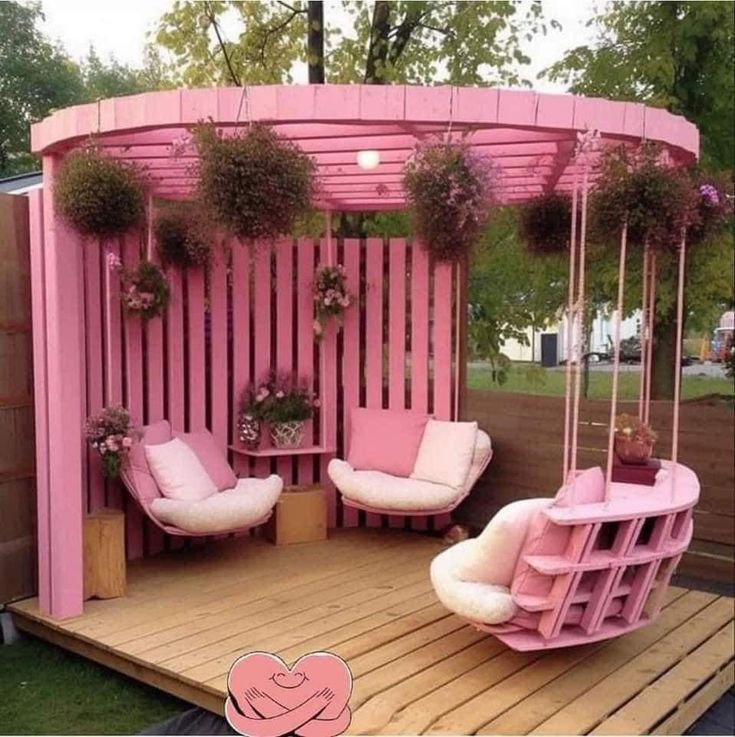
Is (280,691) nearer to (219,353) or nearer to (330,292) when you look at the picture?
(219,353)

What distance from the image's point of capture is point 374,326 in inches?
203

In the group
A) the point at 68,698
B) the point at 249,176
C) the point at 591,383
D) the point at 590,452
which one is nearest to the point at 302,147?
the point at 249,176

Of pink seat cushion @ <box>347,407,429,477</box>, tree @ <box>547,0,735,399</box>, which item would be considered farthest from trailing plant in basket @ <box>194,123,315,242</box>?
tree @ <box>547,0,735,399</box>

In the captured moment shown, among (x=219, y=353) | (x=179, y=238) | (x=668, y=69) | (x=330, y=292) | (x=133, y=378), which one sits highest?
(x=668, y=69)

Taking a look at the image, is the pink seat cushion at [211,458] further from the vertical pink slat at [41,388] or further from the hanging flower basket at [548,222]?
the hanging flower basket at [548,222]

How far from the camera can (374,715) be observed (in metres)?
2.62

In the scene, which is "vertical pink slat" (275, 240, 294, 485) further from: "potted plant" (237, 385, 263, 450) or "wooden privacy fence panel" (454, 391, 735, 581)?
"wooden privacy fence panel" (454, 391, 735, 581)

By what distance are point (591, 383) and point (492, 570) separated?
1.56m

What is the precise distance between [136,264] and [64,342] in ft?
3.10

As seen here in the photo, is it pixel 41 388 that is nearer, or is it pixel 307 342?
pixel 41 388

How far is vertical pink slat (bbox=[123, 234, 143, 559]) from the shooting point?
4254mm

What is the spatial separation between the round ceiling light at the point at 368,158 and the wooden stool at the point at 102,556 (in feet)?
6.66

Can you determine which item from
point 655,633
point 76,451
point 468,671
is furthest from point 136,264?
point 655,633

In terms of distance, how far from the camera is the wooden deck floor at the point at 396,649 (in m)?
2.70
